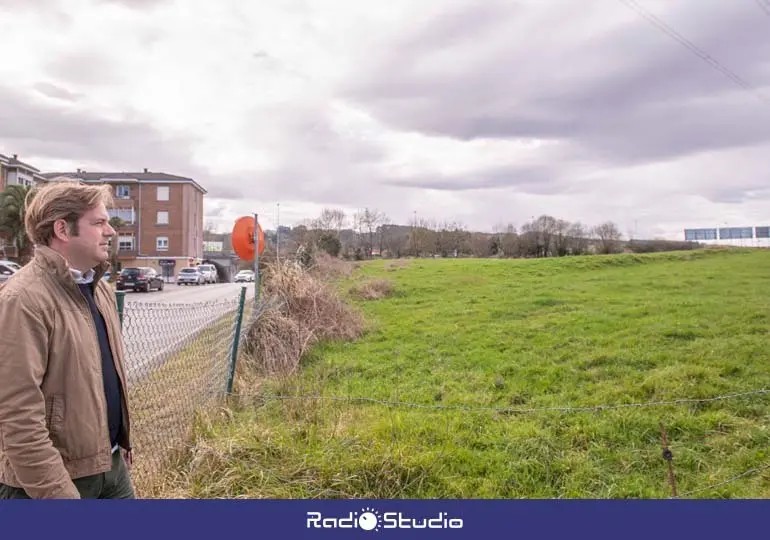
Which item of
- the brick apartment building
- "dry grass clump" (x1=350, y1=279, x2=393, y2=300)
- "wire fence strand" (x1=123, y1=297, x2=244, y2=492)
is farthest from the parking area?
the brick apartment building

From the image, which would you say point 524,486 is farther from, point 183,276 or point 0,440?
point 183,276

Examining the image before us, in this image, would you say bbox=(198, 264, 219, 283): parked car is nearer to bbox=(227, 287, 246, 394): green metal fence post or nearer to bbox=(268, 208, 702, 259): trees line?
bbox=(268, 208, 702, 259): trees line

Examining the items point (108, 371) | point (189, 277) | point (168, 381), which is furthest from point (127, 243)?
point (108, 371)

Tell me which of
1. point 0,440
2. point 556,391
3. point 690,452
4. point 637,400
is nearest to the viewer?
point 0,440

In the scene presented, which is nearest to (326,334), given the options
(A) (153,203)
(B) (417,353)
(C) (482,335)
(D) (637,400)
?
(B) (417,353)

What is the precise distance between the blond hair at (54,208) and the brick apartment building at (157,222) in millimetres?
49768

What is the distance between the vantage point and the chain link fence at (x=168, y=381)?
11.1 ft

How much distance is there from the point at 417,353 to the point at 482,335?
1541 mm

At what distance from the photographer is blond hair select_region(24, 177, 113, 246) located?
1.61 metres

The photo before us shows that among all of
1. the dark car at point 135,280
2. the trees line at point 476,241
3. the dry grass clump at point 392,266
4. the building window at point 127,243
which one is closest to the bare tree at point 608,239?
the trees line at point 476,241

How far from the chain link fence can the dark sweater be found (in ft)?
3.73

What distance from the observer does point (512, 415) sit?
4.47m

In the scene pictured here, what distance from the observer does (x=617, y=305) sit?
35.7ft
